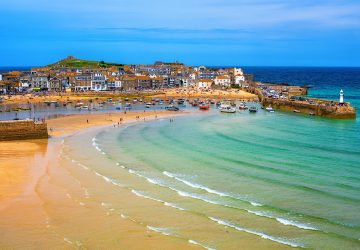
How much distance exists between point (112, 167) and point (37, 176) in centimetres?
432

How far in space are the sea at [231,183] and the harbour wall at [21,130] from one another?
2.72 metres

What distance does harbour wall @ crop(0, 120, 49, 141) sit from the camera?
39.0 meters

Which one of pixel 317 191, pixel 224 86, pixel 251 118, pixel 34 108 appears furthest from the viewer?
pixel 224 86

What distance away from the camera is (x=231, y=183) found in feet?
77.7

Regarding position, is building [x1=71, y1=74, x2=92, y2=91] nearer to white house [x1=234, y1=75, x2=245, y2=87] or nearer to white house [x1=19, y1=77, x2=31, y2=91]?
white house [x1=19, y1=77, x2=31, y2=91]

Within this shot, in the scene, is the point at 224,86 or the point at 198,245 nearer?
the point at 198,245

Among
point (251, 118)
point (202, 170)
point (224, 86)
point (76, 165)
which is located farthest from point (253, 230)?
point (224, 86)

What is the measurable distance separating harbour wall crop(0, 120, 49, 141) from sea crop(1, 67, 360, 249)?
272cm

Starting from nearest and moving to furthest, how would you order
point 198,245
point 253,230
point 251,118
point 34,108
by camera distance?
point 198,245 < point 253,230 < point 251,118 < point 34,108

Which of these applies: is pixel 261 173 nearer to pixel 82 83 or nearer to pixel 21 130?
pixel 21 130

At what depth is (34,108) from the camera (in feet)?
241

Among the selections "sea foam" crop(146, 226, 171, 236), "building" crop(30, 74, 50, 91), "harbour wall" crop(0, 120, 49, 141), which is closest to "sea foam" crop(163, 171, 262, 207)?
"sea foam" crop(146, 226, 171, 236)

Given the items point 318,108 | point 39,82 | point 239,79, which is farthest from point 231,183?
point 239,79

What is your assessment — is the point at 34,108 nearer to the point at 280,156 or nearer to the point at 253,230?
the point at 280,156
